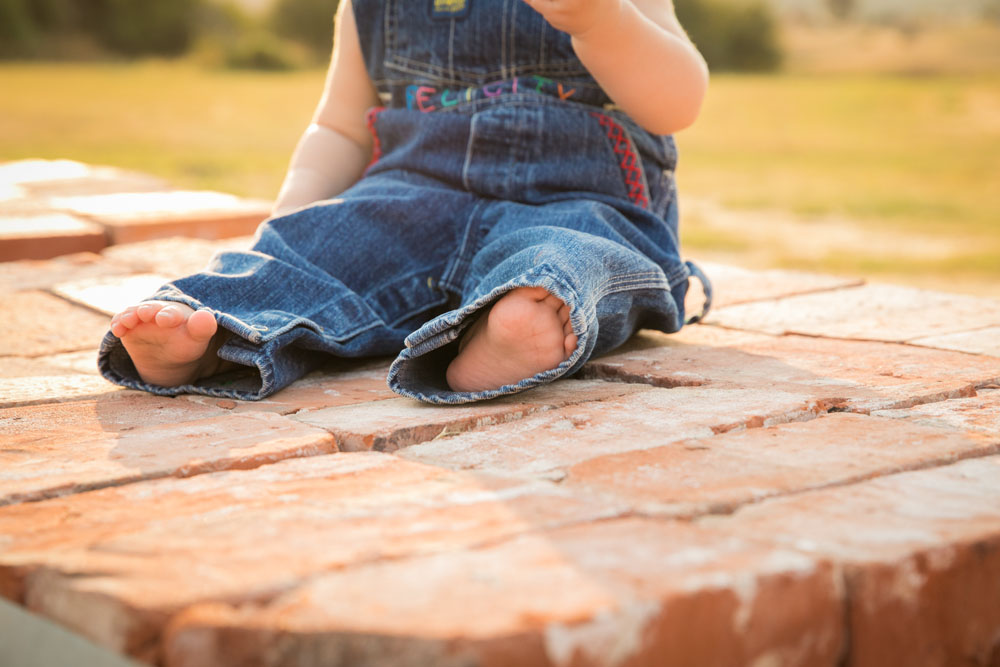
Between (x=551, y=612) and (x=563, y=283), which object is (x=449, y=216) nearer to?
(x=563, y=283)

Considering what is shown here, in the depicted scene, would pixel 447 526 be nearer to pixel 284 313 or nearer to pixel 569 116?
pixel 284 313

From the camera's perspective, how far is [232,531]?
893 mm

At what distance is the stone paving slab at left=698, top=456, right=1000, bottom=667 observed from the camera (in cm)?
81

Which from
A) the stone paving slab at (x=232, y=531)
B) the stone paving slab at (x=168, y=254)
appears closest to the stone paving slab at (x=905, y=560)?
the stone paving slab at (x=232, y=531)

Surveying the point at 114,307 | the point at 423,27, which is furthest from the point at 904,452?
the point at 114,307

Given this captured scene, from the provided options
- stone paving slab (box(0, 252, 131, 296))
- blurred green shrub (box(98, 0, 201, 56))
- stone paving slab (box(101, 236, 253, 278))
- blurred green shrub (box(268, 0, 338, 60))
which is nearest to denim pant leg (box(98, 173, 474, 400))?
stone paving slab (box(101, 236, 253, 278))

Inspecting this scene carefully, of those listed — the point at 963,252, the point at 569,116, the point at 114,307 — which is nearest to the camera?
the point at 569,116

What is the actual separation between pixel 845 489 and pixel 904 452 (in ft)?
0.49

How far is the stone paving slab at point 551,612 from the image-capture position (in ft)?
2.26

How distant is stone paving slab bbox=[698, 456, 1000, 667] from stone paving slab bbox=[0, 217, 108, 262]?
7.80 ft

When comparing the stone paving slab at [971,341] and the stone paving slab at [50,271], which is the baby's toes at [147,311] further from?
the stone paving slab at [971,341]

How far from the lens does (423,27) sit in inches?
72.7

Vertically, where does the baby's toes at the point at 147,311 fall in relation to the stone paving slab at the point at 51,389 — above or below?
above

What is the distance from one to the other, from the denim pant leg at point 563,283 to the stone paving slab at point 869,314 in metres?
0.27
